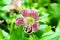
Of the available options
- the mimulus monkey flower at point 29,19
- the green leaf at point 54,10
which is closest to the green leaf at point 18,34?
the mimulus monkey flower at point 29,19

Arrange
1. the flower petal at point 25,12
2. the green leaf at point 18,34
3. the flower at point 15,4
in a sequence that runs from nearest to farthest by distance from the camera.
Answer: the green leaf at point 18,34
the flower petal at point 25,12
the flower at point 15,4

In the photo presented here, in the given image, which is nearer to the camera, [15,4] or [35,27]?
[35,27]

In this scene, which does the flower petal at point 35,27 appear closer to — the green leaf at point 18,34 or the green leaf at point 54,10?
the green leaf at point 18,34

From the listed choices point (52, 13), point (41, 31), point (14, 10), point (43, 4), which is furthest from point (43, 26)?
point (43, 4)

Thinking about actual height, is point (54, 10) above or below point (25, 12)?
below

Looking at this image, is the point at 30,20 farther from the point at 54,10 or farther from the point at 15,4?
the point at 54,10

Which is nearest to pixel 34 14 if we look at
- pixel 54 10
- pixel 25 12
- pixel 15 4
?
pixel 25 12

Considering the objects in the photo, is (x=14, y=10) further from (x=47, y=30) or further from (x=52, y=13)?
(x=52, y=13)

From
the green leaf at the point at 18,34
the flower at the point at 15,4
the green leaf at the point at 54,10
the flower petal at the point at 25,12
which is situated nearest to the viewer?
the green leaf at the point at 18,34
